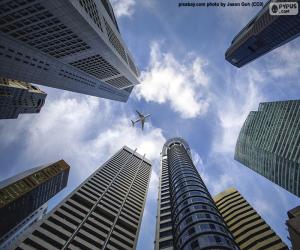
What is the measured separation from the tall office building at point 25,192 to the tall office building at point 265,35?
13685 cm

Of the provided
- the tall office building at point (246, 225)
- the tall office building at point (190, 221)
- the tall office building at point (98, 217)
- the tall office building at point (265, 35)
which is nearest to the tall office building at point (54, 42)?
the tall office building at point (98, 217)

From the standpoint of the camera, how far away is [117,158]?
120 m

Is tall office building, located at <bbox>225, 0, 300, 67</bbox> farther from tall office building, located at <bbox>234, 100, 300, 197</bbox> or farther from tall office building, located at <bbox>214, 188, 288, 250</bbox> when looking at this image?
tall office building, located at <bbox>214, 188, 288, 250</bbox>

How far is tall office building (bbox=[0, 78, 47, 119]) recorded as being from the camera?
521 ft

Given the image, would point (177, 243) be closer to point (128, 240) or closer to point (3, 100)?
point (128, 240)

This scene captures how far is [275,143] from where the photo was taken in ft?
441

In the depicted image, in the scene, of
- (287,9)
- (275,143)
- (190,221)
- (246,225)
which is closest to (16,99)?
(275,143)

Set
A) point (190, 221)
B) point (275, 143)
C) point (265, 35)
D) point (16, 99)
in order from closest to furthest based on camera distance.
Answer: point (190, 221), point (265, 35), point (275, 143), point (16, 99)

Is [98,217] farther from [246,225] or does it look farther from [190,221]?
[246,225]

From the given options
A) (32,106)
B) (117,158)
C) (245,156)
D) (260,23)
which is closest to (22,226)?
(32,106)

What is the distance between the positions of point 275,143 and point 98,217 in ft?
338

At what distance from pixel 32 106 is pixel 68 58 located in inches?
5026

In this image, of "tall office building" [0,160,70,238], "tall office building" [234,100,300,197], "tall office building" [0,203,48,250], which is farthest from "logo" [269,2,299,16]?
"tall office building" [0,203,48,250]

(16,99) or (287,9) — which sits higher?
(287,9)
